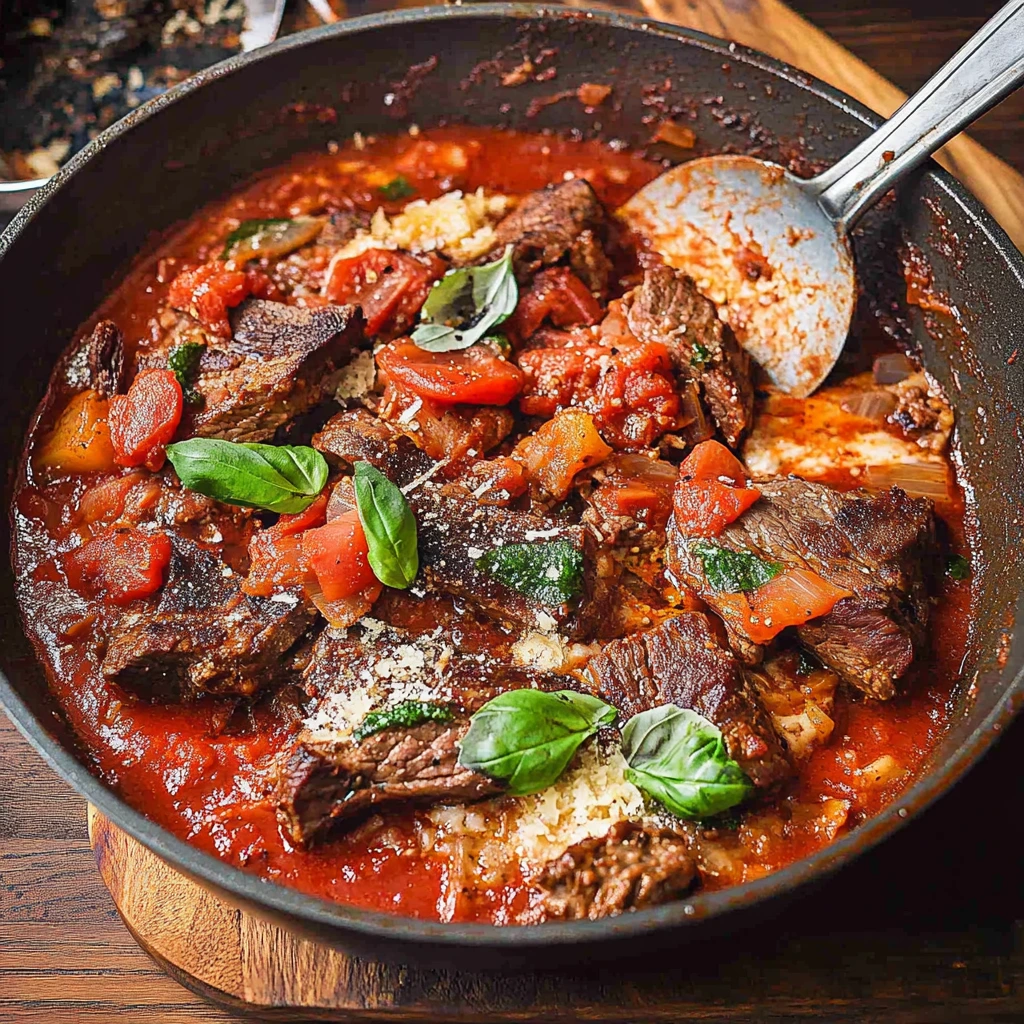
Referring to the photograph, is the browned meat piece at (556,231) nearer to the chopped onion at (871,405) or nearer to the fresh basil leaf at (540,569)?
the chopped onion at (871,405)

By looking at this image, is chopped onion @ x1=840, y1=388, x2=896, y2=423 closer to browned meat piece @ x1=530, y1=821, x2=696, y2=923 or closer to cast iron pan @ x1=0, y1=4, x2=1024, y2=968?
cast iron pan @ x1=0, y1=4, x2=1024, y2=968

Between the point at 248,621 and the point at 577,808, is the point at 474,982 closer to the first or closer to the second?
the point at 577,808

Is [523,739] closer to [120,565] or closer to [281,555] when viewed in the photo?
[281,555]

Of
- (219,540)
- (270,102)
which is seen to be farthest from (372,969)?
(270,102)

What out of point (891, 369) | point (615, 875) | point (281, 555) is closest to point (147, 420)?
point (281, 555)

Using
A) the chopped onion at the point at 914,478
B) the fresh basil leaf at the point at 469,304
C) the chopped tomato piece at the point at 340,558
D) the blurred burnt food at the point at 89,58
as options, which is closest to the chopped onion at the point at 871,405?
the chopped onion at the point at 914,478

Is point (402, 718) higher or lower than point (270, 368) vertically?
lower
